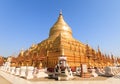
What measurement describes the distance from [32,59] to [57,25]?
49.8 feet

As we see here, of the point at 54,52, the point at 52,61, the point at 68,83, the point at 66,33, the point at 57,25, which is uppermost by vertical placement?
the point at 57,25

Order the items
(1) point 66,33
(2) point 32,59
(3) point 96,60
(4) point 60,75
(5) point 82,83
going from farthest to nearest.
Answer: (1) point 66,33 → (3) point 96,60 → (2) point 32,59 → (4) point 60,75 → (5) point 82,83

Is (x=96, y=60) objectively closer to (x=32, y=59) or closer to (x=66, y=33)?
(x=66, y=33)

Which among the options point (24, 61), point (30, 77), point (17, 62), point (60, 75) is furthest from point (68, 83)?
point (17, 62)

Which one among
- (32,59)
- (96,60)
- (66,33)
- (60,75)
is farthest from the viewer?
(66,33)

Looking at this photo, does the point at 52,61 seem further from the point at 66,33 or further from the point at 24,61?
the point at 66,33

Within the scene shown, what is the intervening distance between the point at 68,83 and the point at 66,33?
95.9 ft

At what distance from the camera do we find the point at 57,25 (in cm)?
4025

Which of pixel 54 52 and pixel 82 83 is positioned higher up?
pixel 54 52

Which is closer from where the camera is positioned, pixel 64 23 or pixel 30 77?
pixel 30 77

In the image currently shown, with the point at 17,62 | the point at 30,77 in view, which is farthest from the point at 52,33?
the point at 30,77

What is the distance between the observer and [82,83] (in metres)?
10.4

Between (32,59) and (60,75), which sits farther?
(32,59)

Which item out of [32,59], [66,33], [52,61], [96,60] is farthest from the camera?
[66,33]
